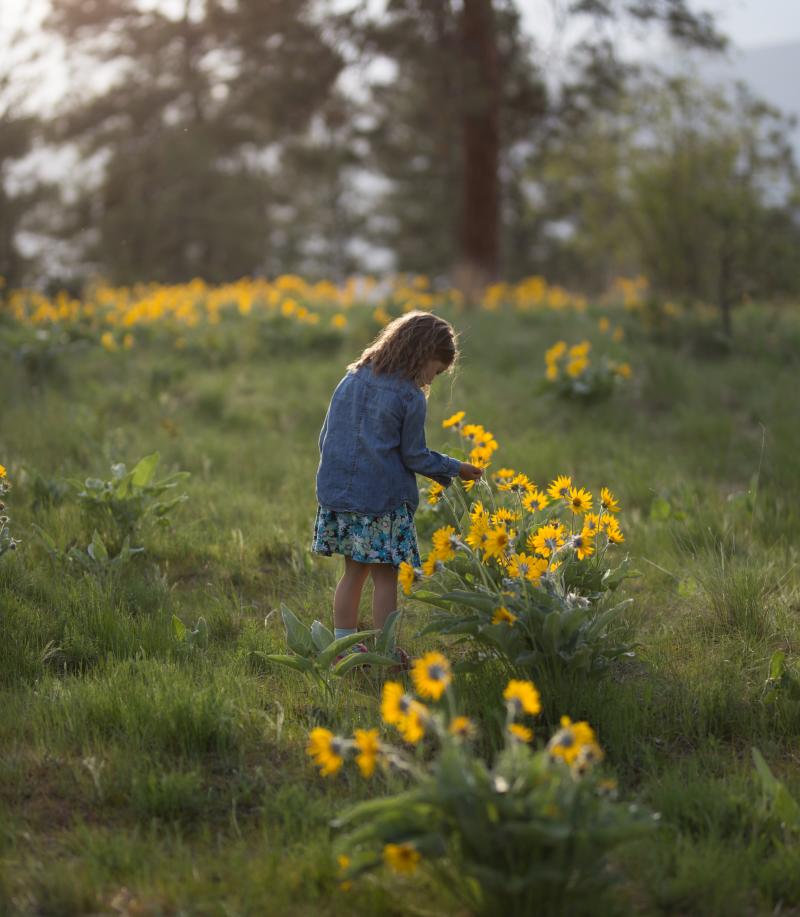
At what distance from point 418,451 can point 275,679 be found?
0.90 m

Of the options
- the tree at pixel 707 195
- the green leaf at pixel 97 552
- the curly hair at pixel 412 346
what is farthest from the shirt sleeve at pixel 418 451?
the tree at pixel 707 195

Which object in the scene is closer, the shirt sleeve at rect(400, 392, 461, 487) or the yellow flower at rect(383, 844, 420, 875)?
the yellow flower at rect(383, 844, 420, 875)

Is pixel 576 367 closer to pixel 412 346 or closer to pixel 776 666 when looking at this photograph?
pixel 412 346

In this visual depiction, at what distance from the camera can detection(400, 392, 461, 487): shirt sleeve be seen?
349cm

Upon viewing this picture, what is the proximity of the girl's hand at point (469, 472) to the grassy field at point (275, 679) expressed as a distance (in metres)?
0.68

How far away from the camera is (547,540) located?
308 centimetres

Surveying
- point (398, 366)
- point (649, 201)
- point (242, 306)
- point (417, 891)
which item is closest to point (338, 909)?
point (417, 891)

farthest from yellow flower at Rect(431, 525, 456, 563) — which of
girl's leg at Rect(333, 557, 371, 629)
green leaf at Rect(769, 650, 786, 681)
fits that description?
green leaf at Rect(769, 650, 786, 681)

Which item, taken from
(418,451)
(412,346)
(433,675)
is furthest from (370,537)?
(433,675)

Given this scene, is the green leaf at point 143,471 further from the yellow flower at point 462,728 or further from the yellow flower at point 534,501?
the yellow flower at point 462,728

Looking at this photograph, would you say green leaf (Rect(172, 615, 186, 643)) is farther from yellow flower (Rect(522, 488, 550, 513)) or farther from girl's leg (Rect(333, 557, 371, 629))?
yellow flower (Rect(522, 488, 550, 513))

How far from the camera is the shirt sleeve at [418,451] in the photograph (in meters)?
3.49

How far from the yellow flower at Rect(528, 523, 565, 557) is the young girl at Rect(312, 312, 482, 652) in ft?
1.44

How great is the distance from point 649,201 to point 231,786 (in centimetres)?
933
